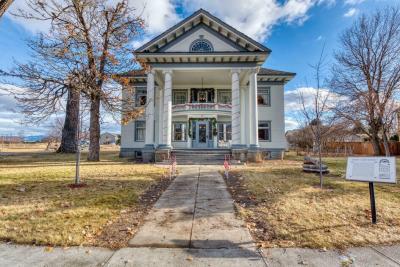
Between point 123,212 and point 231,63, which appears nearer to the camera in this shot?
point 123,212

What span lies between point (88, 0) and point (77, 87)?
7.54 meters

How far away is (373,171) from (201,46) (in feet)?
53.3

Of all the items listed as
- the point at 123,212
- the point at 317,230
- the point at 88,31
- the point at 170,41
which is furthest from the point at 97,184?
the point at 170,41

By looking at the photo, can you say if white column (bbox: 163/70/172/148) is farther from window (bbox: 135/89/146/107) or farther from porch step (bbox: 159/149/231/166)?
window (bbox: 135/89/146/107)

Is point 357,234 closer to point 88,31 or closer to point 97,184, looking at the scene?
point 97,184

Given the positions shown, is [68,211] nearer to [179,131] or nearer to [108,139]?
[179,131]

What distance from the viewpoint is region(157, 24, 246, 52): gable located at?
18.2 metres

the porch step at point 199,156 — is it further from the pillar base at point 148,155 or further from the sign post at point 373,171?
the sign post at point 373,171

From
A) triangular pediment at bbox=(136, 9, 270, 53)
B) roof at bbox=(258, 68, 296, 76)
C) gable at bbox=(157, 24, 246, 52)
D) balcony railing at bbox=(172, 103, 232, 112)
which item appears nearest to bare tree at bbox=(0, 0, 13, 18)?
triangular pediment at bbox=(136, 9, 270, 53)

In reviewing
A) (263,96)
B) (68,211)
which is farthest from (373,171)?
(263,96)

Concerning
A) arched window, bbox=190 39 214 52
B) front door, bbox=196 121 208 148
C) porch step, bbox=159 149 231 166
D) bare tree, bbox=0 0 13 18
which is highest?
arched window, bbox=190 39 214 52

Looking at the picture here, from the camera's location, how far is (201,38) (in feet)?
60.9

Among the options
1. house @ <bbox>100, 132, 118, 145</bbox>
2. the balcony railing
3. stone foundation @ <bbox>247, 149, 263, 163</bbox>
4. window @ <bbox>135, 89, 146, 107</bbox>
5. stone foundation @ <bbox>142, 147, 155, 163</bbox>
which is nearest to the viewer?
stone foundation @ <bbox>247, 149, 263, 163</bbox>

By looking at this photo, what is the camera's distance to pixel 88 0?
1424cm
